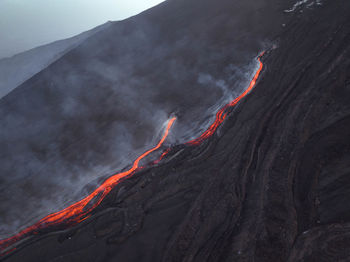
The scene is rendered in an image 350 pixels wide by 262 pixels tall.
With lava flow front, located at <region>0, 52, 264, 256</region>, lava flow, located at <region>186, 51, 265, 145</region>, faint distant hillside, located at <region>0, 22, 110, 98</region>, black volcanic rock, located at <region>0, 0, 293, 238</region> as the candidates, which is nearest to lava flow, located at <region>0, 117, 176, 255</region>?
lava flow front, located at <region>0, 52, 264, 256</region>

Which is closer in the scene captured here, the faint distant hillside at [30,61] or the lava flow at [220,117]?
the lava flow at [220,117]

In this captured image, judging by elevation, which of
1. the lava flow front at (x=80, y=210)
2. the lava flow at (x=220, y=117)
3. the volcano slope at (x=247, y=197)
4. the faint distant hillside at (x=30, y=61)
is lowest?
the volcano slope at (x=247, y=197)

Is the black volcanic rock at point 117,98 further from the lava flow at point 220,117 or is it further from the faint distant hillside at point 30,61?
the faint distant hillside at point 30,61

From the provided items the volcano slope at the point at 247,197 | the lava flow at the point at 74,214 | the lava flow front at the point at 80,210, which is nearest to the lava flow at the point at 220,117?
the lava flow front at the point at 80,210

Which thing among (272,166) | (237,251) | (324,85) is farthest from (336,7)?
(237,251)

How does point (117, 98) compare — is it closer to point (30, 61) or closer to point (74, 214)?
point (74, 214)

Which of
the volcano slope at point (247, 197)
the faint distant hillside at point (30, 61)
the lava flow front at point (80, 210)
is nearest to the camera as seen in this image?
the volcano slope at point (247, 197)

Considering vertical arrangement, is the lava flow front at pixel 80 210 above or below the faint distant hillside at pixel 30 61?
below

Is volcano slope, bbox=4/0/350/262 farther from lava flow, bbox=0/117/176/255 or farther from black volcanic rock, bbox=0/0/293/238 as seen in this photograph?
black volcanic rock, bbox=0/0/293/238

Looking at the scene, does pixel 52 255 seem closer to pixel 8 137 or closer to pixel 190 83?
pixel 8 137
